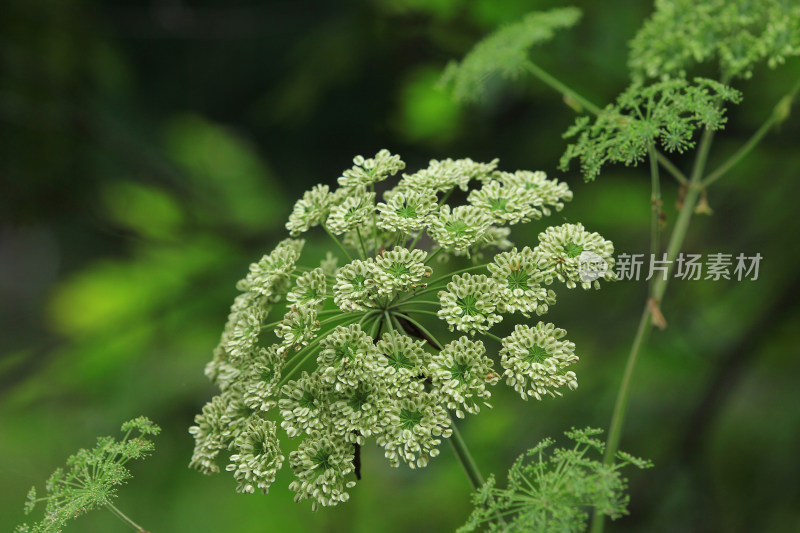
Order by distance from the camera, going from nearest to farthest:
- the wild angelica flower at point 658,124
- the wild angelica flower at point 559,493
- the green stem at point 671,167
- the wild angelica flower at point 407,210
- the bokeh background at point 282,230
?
the wild angelica flower at point 559,493
the wild angelica flower at point 407,210
the wild angelica flower at point 658,124
the green stem at point 671,167
the bokeh background at point 282,230

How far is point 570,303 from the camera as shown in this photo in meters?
1.58

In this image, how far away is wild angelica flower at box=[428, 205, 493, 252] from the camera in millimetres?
675

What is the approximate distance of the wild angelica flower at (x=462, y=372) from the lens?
0.63m

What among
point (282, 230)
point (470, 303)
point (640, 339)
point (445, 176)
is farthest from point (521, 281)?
point (282, 230)

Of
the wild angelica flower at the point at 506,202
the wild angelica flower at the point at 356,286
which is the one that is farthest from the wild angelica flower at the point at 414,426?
the wild angelica flower at the point at 506,202

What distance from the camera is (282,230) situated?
203 centimetres

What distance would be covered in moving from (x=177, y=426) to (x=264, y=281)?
0.79m

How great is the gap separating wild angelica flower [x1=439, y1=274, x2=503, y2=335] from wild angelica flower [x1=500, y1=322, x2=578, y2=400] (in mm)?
33

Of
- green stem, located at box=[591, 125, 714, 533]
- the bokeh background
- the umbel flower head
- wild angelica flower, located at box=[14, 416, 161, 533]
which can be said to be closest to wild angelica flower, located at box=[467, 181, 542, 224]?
the umbel flower head

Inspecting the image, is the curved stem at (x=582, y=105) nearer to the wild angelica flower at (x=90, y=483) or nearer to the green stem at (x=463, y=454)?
the green stem at (x=463, y=454)

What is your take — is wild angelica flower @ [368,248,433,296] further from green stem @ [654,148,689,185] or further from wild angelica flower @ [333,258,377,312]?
green stem @ [654,148,689,185]

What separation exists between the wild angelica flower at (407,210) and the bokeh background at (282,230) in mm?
592

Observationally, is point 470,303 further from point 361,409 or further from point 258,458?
point 258,458

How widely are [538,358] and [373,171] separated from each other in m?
0.30
